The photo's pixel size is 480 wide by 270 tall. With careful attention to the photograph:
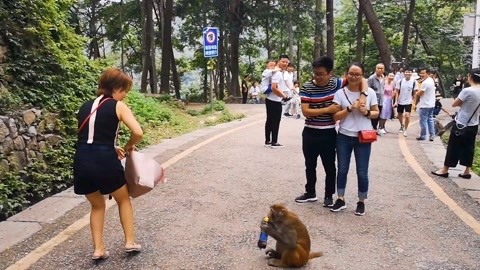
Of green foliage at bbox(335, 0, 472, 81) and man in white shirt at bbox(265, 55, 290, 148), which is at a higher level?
green foliage at bbox(335, 0, 472, 81)

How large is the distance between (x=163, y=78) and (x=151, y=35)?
4.18 meters

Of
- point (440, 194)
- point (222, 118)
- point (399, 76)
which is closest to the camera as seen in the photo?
point (440, 194)

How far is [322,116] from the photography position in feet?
18.6

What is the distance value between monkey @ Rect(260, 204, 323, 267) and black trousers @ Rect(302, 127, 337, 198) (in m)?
1.88

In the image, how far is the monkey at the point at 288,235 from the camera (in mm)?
3994

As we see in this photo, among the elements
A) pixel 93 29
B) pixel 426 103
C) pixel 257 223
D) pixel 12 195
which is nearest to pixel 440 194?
pixel 257 223

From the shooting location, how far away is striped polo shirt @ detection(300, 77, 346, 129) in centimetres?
564

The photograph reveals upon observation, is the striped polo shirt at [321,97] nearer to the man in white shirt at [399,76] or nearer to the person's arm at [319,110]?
the person's arm at [319,110]

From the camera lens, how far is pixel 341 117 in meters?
5.48

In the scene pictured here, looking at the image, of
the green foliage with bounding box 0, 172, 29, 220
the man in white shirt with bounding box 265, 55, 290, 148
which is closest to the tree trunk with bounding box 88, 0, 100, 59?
the man in white shirt with bounding box 265, 55, 290, 148

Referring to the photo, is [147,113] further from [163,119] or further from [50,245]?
[50,245]

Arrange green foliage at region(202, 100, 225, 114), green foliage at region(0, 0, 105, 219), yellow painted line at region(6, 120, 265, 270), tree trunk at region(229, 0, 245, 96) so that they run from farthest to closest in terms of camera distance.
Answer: tree trunk at region(229, 0, 245, 96) < green foliage at region(202, 100, 225, 114) < green foliage at region(0, 0, 105, 219) < yellow painted line at region(6, 120, 265, 270)

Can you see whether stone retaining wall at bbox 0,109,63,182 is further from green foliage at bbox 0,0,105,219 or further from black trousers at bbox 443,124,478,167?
black trousers at bbox 443,124,478,167

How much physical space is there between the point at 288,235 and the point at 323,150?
6.56ft
